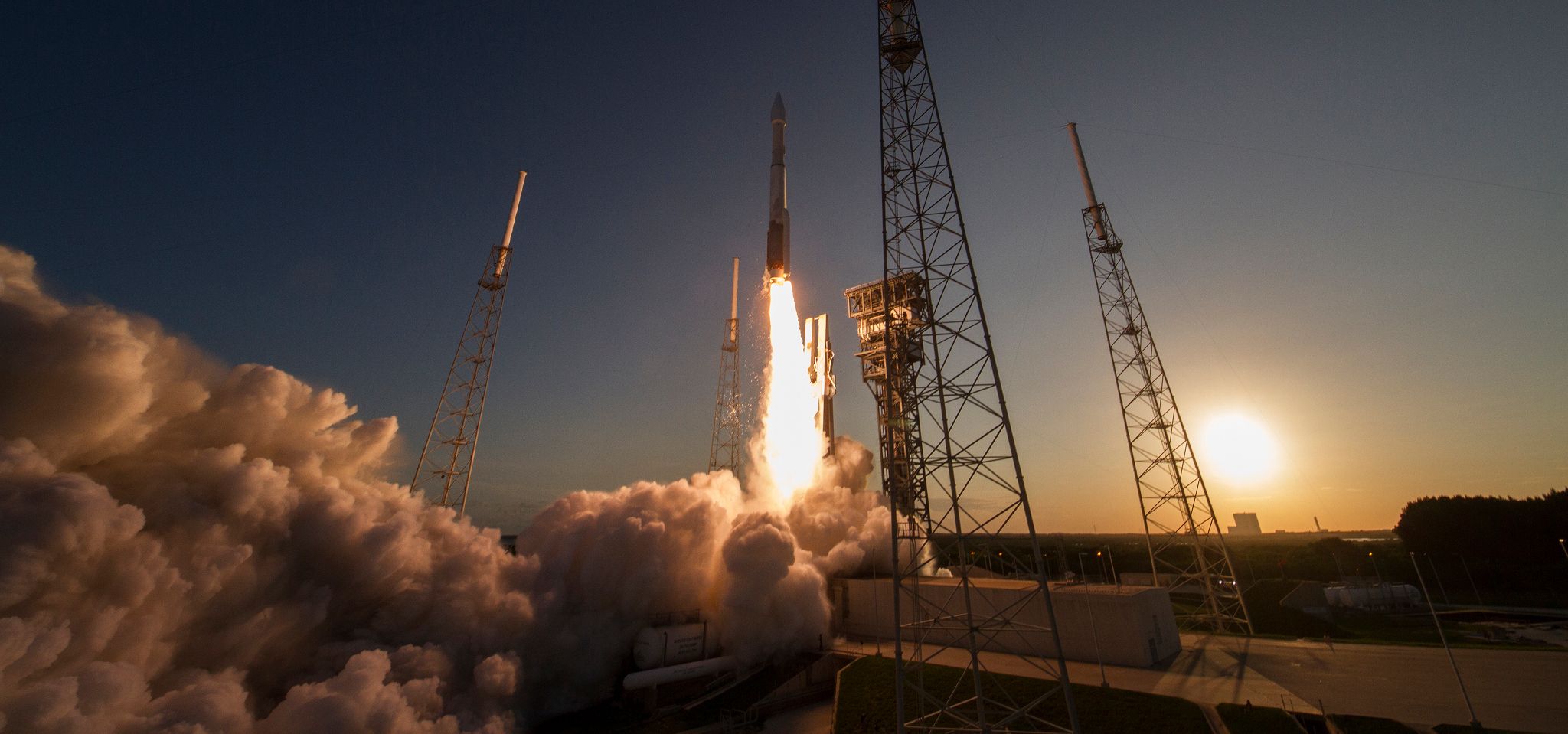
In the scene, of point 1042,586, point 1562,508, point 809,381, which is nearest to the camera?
point 1042,586

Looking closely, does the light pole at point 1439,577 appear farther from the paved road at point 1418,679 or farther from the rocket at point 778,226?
the rocket at point 778,226

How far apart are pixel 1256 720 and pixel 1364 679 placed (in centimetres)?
1174

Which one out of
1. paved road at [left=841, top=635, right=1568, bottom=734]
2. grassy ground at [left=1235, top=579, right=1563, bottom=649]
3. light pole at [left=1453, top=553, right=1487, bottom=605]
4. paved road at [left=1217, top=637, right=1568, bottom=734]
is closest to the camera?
A: paved road at [left=1217, top=637, right=1568, bottom=734]

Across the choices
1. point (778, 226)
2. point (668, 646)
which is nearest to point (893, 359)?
point (778, 226)

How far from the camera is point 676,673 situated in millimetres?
32562

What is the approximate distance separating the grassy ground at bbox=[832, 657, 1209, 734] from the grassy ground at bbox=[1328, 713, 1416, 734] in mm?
4357

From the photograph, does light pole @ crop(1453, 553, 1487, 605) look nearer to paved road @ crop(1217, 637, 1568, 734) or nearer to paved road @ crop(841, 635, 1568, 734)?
paved road @ crop(1217, 637, 1568, 734)

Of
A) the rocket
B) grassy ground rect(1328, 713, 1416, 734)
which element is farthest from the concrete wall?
the rocket

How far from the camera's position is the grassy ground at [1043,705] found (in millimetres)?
21938

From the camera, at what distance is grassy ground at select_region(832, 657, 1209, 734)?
2194 cm

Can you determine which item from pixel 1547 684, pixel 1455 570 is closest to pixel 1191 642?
pixel 1547 684

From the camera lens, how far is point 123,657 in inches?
650

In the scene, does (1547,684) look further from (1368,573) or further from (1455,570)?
(1368,573)

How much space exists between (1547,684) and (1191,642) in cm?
1371
